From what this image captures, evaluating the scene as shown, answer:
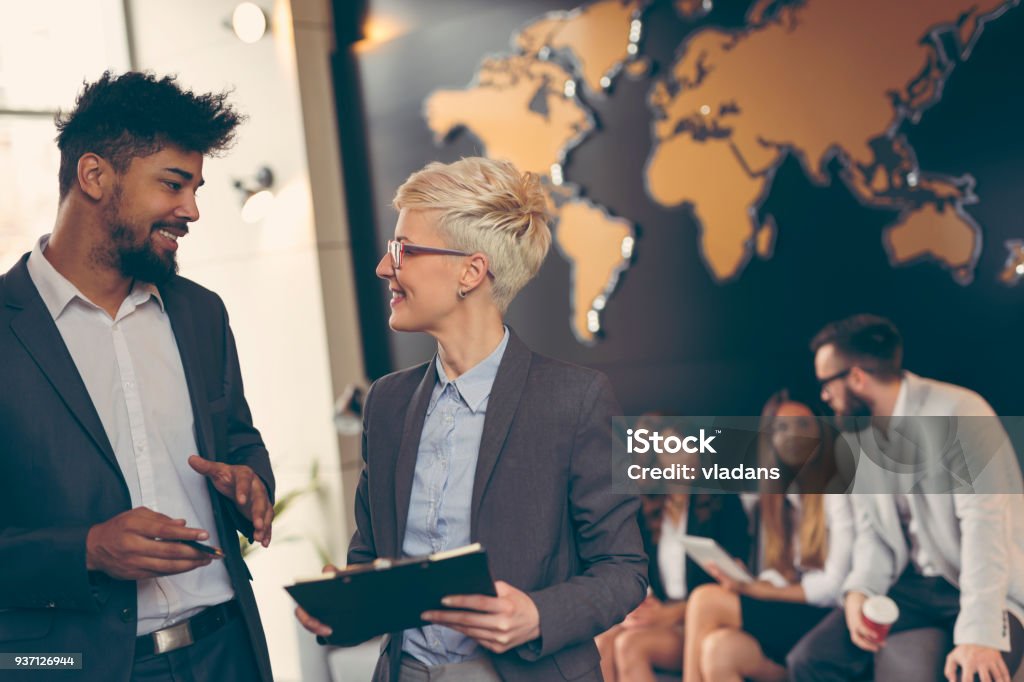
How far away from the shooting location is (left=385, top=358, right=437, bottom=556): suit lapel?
1.64 m

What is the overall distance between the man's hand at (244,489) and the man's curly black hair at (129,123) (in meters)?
0.62

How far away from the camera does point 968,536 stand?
3.12 metres

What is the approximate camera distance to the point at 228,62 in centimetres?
475

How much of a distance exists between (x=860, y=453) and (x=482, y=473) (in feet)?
7.18

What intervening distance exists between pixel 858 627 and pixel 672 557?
70cm

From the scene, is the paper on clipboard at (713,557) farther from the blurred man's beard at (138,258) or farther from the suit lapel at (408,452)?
the blurred man's beard at (138,258)

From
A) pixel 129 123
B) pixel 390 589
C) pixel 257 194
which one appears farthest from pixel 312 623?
pixel 257 194

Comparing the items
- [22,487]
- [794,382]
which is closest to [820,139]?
[794,382]

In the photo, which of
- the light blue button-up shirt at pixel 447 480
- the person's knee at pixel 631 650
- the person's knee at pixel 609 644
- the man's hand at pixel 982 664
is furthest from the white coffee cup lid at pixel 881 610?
the light blue button-up shirt at pixel 447 480

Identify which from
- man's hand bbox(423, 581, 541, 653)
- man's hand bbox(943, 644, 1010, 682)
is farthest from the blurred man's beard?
man's hand bbox(943, 644, 1010, 682)

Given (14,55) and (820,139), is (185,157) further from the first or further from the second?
(14,55)

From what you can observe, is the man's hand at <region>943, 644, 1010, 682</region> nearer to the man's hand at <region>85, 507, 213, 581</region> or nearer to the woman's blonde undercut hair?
the woman's blonde undercut hair

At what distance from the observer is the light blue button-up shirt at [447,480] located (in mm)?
1611

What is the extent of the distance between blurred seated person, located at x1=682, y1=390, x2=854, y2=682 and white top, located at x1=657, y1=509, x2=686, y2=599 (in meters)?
0.11
